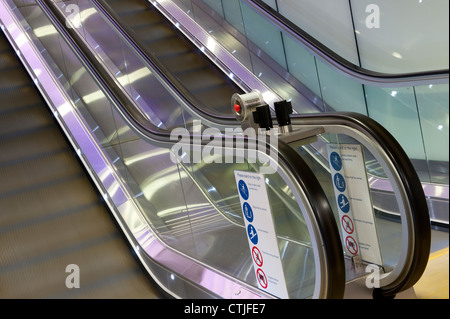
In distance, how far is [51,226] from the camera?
15.2 ft

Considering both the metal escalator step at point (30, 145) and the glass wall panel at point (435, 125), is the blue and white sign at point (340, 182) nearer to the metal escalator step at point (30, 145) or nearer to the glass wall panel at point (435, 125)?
the glass wall panel at point (435, 125)

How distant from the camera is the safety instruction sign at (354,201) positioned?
337 centimetres

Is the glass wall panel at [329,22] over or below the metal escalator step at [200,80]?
over

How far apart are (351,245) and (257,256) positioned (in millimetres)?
607

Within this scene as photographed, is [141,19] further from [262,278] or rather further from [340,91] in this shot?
[262,278]

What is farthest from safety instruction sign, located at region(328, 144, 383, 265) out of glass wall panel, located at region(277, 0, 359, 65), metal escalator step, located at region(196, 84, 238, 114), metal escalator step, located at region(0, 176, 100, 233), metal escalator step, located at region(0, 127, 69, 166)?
metal escalator step, located at region(196, 84, 238, 114)

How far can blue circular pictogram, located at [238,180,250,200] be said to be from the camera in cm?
327

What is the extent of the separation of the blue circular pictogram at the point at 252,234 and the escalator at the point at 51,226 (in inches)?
46.3

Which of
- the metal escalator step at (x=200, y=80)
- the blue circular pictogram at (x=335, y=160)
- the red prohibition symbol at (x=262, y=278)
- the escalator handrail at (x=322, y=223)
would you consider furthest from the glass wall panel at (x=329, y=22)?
the escalator handrail at (x=322, y=223)

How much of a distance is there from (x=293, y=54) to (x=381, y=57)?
1.25m

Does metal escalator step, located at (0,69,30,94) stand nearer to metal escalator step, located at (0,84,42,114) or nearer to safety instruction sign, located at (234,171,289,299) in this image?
metal escalator step, located at (0,84,42,114)

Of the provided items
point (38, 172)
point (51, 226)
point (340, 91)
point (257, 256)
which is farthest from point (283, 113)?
point (340, 91)

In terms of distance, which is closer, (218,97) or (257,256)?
(257,256)
